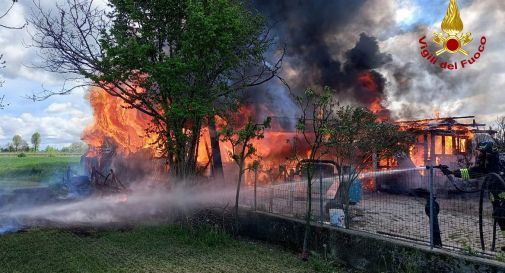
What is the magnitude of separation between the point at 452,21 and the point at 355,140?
11.4 metres

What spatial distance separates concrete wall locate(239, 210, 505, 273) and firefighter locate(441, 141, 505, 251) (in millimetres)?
1296

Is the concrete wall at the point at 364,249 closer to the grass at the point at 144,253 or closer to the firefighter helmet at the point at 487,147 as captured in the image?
the grass at the point at 144,253

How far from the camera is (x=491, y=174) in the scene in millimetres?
6590

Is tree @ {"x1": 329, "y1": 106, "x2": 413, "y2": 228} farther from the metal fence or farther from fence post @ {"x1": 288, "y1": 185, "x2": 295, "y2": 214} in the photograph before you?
fence post @ {"x1": 288, "y1": 185, "x2": 295, "y2": 214}

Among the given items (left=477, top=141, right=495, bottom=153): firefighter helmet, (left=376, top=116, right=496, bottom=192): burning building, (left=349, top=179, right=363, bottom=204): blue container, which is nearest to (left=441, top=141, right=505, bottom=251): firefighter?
(left=477, top=141, right=495, bottom=153): firefighter helmet

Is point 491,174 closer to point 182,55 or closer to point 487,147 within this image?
point 487,147

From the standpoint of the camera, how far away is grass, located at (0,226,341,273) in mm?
6773

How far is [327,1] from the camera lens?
2919 centimetres

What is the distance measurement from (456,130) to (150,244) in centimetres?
1879

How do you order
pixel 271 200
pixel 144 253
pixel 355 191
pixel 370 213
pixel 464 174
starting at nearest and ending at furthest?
pixel 464 174 < pixel 144 253 < pixel 271 200 < pixel 370 213 < pixel 355 191

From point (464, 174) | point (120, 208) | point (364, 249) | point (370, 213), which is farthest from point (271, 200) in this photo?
point (120, 208)

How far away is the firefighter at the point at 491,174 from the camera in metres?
6.53

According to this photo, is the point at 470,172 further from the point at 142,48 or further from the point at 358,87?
the point at 358,87

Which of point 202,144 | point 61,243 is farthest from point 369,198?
point 202,144
